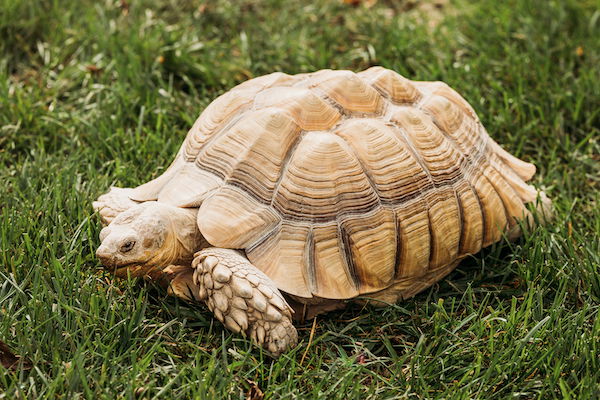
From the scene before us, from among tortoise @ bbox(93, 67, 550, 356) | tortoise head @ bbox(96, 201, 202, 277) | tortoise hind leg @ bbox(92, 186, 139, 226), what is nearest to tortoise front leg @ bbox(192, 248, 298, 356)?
tortoise @ bbox(93, 67, 550, 356)

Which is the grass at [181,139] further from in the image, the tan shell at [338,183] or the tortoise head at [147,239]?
the tan shell at [338,183]

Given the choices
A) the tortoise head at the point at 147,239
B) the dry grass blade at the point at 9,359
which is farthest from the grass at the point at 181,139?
the tortoise head at the point at 147,239

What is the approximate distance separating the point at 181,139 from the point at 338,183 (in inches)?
56.0

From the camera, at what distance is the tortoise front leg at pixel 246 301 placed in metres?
2.64

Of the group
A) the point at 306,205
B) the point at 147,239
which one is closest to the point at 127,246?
the point at 147,239

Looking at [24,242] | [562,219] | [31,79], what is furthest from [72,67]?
[562,219]

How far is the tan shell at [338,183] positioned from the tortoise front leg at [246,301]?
0.30 feet

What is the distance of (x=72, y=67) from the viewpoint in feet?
15.0

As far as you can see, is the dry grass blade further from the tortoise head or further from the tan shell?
the tan shell

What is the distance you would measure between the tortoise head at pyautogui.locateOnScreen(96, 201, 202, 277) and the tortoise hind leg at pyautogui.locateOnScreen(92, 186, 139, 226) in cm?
23

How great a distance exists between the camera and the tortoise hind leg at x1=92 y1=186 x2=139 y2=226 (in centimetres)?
312

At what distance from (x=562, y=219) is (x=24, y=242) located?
2.43m

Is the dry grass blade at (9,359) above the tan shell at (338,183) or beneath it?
beneath

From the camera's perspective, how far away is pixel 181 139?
403 centimetres
